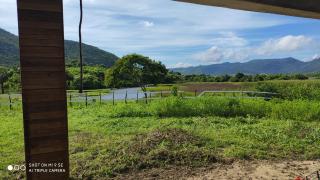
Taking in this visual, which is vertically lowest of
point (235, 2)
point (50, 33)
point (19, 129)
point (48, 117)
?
point (19, 129)

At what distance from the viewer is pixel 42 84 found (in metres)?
1.98

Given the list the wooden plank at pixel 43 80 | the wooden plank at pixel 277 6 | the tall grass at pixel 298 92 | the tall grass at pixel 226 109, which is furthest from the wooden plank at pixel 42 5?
the tall grass at pixel 298 92

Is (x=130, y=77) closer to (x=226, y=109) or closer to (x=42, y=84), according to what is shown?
(x=226, y=109)

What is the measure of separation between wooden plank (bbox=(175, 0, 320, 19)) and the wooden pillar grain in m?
0.78

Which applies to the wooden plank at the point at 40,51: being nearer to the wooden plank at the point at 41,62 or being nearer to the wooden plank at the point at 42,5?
the wooden plank at the point at 41,62

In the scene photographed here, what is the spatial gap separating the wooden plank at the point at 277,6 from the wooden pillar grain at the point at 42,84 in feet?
2.56

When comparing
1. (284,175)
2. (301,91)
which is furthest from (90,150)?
(301,91)

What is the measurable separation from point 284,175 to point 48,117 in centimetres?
405

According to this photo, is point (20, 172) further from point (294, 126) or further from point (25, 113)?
point (294, 126)

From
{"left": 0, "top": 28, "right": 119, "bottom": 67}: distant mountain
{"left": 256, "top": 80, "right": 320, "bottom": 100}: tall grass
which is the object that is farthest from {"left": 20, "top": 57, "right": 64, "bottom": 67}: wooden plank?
{"left": 0, "top": 28, "right": 119, "bottom": 67}: distant mountain

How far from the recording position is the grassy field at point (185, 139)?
5.99m

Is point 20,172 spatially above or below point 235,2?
below

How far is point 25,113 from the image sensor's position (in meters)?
1.96
